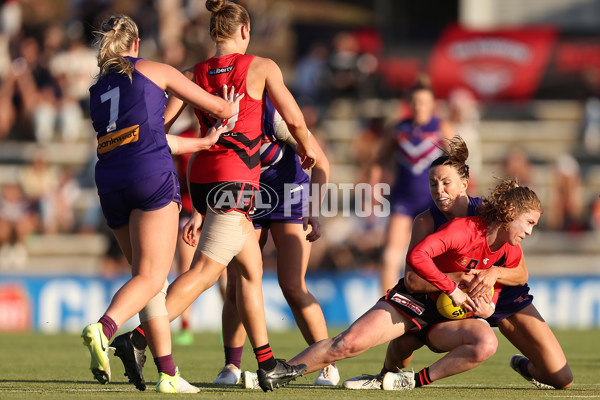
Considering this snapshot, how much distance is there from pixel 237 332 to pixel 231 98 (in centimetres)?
174

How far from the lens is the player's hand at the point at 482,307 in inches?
232

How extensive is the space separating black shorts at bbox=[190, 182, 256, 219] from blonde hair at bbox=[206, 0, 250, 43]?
2.95ft

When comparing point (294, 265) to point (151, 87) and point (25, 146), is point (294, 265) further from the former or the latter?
point (25, 146)

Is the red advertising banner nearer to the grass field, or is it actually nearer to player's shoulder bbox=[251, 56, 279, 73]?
the grass field

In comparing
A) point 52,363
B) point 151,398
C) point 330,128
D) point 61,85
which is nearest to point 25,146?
point 61,85

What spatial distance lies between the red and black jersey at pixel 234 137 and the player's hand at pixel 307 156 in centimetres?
32

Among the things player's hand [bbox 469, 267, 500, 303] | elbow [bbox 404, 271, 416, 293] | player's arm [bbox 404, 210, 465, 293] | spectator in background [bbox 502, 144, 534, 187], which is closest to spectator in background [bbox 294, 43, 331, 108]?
spectator in background [bbox 502, 144, 534, 187]

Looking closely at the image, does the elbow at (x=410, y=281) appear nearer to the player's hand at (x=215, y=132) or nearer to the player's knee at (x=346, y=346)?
the player's knee at (x=346, y=346)

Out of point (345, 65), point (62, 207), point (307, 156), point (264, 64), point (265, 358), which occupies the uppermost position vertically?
point (345, 65)

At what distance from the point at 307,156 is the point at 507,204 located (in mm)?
1287

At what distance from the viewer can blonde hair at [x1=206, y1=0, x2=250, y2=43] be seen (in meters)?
6.06

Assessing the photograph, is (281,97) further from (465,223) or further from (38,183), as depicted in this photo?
(38,183)

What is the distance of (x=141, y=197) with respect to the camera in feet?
18.5

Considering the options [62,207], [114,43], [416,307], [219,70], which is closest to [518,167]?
[62,207]
